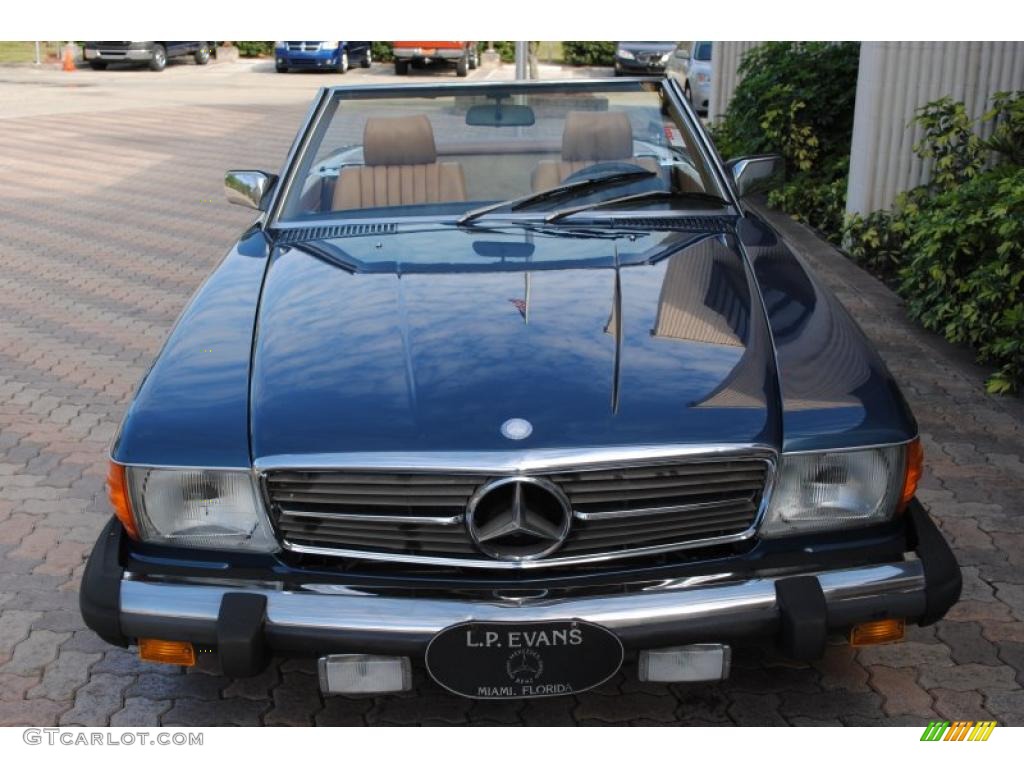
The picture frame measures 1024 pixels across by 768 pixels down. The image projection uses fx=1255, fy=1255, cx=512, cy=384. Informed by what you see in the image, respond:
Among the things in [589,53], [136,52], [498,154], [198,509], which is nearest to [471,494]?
[198,509]

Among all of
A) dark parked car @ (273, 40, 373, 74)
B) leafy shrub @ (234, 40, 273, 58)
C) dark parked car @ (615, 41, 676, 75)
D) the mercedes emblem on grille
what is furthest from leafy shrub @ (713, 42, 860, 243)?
leafy shrub @ (234, 40, 273, 58)

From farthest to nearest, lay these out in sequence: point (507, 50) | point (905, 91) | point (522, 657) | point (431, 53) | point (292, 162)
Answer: point (507, 50), point (431, 53), point (905, 91), point (292, 162), point (522, 657)

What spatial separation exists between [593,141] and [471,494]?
2.14 metres

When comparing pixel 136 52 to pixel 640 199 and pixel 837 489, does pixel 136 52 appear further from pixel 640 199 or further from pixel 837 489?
pixel 837 489

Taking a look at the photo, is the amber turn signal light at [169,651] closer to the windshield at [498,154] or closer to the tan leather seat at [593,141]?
the windshield at [498,154]

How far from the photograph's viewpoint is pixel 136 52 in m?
29.7

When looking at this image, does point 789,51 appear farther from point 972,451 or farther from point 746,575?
point 746,575

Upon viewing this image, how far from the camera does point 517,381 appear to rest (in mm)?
2973

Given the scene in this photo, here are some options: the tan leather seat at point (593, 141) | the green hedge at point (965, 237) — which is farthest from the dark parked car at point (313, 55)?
the tan leather seat at point (593, 141)

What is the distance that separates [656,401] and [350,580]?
0.81m

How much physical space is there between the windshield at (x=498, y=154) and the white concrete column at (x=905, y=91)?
3837 millimetres

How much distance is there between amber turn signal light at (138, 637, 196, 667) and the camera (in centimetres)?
282
